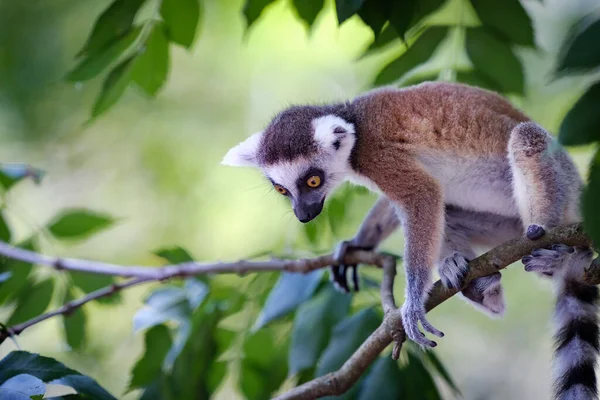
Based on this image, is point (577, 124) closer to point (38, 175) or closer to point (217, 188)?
point (38, 175)

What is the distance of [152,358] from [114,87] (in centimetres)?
141

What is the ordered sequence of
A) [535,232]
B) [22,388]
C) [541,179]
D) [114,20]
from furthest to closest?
1. [541,179]
2. [114,20]
3. [535,232]
4. [22,388]

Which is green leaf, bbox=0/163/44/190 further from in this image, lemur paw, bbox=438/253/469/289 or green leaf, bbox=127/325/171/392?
lemur paw, bbox=438/253/469/289

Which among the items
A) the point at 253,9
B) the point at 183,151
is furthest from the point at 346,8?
the point at 183,151

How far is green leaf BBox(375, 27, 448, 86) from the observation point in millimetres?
3137

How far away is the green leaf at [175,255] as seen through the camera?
3.65 metres

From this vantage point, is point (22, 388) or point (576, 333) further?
point (576, 333)

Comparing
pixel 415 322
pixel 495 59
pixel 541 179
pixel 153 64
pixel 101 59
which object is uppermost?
pixel 101 59

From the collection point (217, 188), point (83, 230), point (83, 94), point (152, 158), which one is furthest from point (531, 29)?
point (83, 94)

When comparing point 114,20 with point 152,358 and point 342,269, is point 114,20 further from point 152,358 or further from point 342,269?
point 342,269

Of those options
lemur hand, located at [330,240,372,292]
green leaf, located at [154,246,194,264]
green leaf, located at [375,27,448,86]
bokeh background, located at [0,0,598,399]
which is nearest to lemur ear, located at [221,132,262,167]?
green leaf, located at [154,246,194,264]

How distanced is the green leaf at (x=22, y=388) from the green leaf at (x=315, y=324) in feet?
4.31

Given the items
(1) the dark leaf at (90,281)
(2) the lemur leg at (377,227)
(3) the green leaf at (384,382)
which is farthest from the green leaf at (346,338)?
(1) the dark leaf at (90,281)

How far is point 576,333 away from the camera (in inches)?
114
